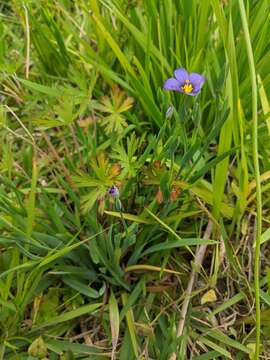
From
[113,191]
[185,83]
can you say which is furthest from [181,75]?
[113,191]

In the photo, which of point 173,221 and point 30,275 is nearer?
point 30,275

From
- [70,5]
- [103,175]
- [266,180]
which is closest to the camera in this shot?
[103,175]

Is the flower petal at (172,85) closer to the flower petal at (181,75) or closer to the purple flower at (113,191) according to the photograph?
the flower petal at (181,75)

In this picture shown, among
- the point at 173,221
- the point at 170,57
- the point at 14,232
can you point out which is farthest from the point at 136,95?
the point at 14,232

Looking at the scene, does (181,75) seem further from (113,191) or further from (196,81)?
(113,191)

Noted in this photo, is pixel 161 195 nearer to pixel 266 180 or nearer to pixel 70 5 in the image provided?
pixel 266 180

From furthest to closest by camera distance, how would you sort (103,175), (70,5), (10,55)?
(70,5) < (10,55) < (103,175)

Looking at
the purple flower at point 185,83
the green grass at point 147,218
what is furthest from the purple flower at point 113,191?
the purple flower at point 185,83

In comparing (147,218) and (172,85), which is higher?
(172,85)
